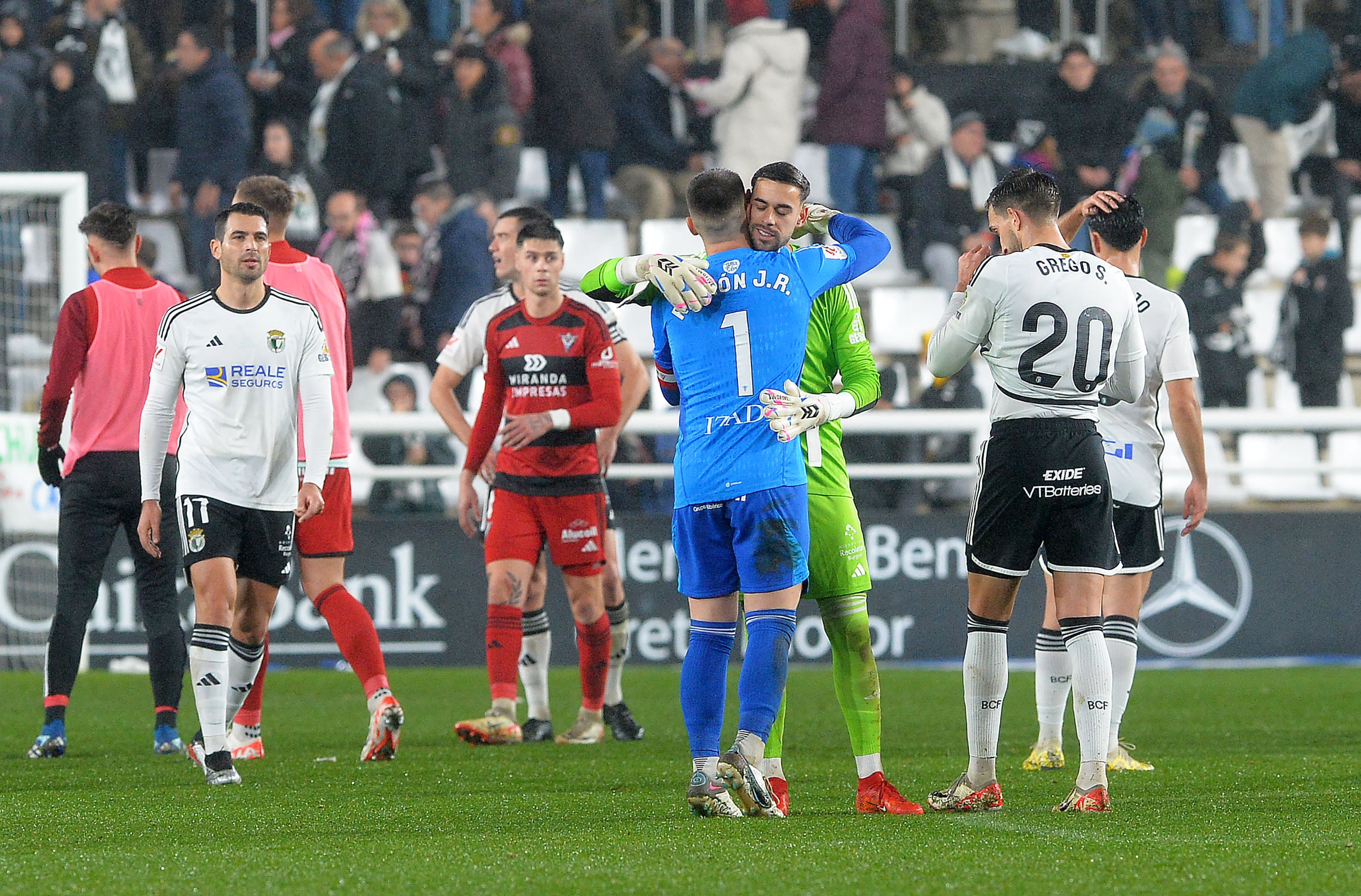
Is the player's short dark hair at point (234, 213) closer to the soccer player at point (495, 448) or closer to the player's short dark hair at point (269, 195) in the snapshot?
the player's short dark hair at point (269, 195)

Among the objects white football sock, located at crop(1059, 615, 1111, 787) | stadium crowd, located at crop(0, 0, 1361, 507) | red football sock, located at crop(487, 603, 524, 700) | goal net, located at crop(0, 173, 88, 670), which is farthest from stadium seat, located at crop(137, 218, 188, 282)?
white football sock, located at crop(1059, 615, 1111, 787)

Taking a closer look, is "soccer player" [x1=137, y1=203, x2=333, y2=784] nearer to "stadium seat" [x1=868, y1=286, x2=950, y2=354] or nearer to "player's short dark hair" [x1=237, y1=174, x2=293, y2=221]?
"player's short dark hair" [x1=237, y1=174, x2=293, y2=221]

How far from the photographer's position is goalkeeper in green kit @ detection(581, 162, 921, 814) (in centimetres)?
510

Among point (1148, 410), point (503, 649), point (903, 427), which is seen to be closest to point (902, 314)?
point (903, 427)

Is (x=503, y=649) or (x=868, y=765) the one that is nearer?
(x=868, y=765)

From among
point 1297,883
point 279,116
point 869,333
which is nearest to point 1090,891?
point 1297,883

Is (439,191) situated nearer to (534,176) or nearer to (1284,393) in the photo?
(534,176)

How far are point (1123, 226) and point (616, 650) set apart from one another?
3.17m

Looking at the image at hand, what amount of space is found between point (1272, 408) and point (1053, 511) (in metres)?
9.85

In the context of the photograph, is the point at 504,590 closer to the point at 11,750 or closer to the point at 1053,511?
the point at 11,750

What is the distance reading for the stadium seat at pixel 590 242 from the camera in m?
15.0

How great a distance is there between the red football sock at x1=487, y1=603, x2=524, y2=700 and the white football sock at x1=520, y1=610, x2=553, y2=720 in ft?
0.98

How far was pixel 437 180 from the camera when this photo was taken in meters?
14.5

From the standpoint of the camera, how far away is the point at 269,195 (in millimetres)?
6918
